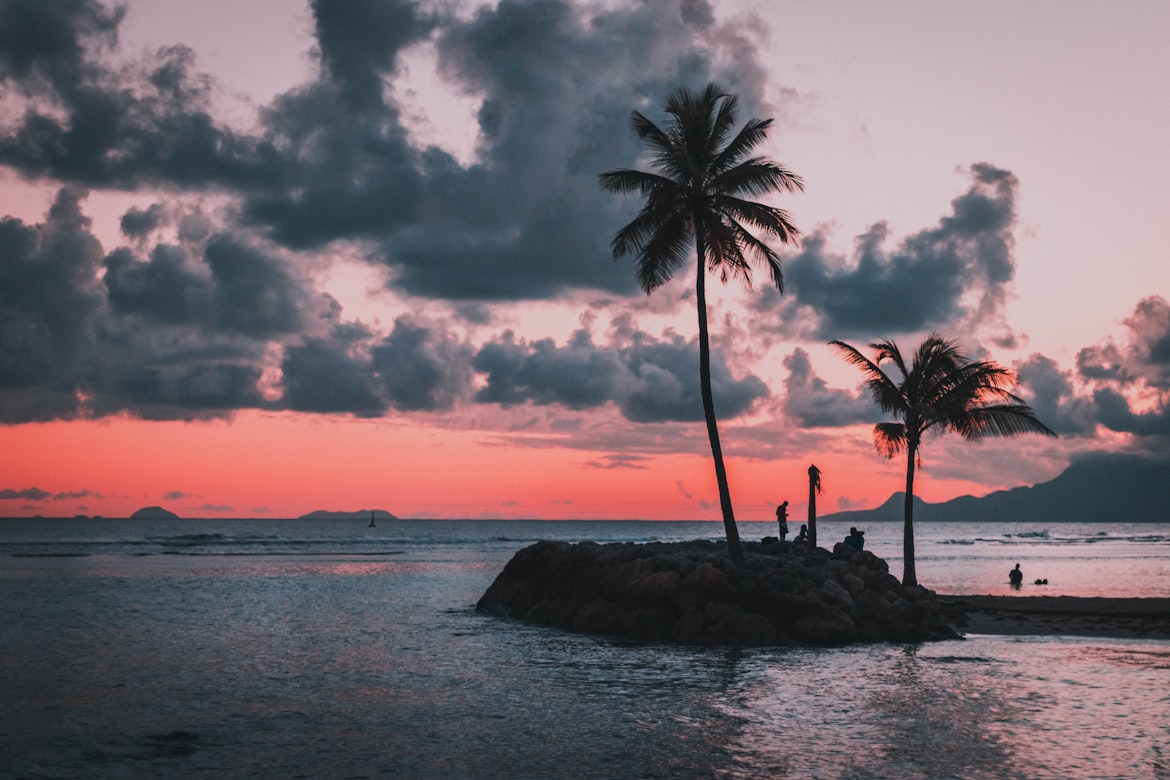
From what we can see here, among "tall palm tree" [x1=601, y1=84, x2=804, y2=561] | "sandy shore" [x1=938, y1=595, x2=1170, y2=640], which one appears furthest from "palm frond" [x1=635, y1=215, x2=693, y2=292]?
"sandy shore" [x1=938, y1=595, x2=1170, y2=640]

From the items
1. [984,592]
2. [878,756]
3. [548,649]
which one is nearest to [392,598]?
[548,649]

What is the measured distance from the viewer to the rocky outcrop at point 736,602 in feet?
82.7

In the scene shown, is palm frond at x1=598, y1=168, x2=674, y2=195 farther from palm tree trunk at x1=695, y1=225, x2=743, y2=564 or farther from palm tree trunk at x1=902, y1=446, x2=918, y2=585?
palm tree trunk at x1=902, y1=446, x2=918, y2=585

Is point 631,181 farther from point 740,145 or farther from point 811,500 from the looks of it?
point 811,500

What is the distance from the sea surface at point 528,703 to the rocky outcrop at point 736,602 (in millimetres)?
1256

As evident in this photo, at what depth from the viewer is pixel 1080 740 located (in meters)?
13.2

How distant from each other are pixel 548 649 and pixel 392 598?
59.6ft

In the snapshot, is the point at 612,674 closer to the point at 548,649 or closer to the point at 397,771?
the point at 548,649

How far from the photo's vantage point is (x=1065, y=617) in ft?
100

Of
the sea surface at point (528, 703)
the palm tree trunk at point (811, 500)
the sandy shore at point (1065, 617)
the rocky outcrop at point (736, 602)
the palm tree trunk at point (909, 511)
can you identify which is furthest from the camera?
the palm tree trunk at point (811, 500)

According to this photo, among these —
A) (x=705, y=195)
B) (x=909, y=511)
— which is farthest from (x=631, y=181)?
(x=909, y=511)

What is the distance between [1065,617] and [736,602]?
43.3 ft

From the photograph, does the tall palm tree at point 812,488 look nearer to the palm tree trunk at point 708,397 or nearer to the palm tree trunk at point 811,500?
the palm tree trunk at point 811,500

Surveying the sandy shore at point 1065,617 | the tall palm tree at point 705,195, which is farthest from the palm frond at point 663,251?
the sandy shore at point 1065,617
